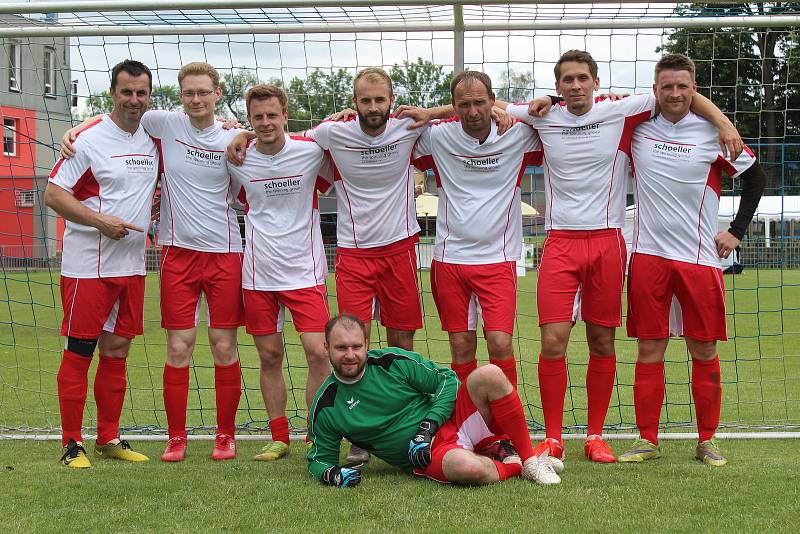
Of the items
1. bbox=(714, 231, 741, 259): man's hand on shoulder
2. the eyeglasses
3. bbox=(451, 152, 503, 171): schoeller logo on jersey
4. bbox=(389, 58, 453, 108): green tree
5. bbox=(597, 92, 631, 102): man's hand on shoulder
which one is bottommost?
bbox=(714, 231, 741, 259): man's hand on shoulder

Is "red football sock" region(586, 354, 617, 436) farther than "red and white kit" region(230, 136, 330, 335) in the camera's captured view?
No

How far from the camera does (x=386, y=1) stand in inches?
214

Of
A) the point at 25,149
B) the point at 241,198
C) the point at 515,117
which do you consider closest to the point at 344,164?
the point at 241,198

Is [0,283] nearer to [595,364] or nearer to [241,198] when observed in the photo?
[241,198]

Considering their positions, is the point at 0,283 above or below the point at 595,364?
below

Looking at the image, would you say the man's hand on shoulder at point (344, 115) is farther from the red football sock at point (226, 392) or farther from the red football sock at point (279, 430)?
the red football sock at point (279, 430)

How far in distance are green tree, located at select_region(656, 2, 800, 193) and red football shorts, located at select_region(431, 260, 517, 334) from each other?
2.51 metres

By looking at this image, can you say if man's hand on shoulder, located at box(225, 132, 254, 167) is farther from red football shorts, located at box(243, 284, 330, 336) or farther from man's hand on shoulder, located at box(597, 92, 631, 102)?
man's hand on shoulder, located at box(597, 92, 631, 102)

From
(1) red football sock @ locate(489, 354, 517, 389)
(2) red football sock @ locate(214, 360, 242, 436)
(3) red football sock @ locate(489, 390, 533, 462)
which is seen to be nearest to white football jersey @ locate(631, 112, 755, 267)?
(1) red football sock @ locate(489, 354, 517, 389)

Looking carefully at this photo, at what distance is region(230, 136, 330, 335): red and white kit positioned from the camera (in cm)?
529

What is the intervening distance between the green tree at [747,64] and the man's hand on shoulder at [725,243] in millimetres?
1816

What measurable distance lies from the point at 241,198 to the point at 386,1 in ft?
4.93

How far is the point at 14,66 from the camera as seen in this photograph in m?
6.82

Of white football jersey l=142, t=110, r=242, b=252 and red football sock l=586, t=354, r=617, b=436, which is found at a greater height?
white football jersey l=142, t=110, r=242, b=252
